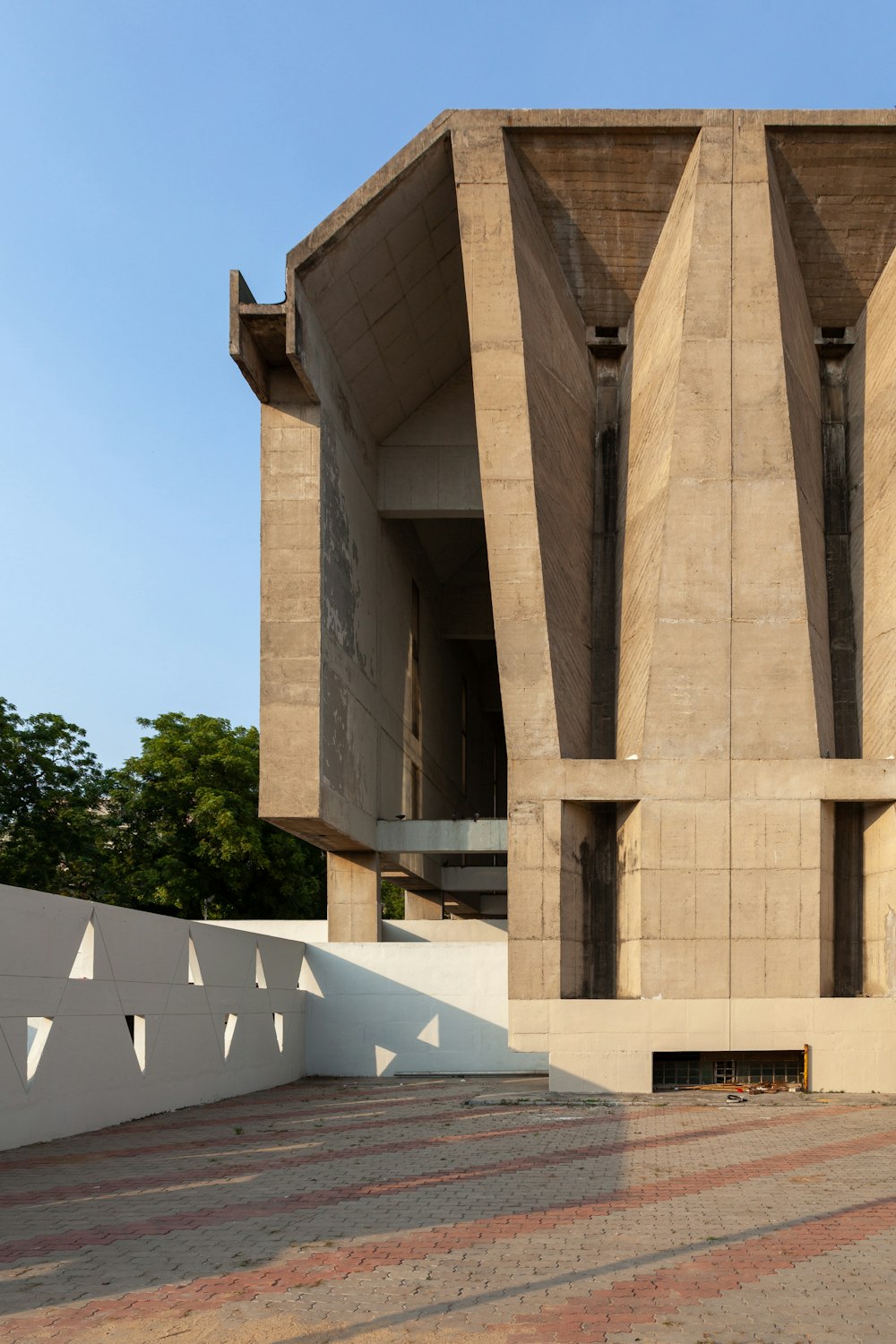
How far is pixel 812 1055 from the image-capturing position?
61.9 ft

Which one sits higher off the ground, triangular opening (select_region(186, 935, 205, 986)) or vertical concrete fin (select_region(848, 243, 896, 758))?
vertical concrete fin (select_region(848, 243, 896, 758))

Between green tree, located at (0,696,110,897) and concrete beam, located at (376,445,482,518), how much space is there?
14.6 m

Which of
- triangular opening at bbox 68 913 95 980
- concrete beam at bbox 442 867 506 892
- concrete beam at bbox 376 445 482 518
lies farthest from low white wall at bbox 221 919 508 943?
triangular opening at bbox 68 913 95 980

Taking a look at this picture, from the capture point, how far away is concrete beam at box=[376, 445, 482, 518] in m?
28.0

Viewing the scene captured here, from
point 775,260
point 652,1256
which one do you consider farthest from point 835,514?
point 652,1256

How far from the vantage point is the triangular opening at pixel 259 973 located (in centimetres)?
2055

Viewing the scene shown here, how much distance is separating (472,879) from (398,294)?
18909 millimetres

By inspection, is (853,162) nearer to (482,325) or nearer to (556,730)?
(482,325)

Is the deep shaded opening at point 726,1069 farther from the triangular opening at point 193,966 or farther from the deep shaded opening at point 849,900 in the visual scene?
the triangular opening at point 193,966

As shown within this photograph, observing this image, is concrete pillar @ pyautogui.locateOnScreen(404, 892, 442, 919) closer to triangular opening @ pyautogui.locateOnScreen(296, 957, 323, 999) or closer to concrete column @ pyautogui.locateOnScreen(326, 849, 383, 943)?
concrete column @ pyautogui.locateOnScreen(326, 849, 383, 943)

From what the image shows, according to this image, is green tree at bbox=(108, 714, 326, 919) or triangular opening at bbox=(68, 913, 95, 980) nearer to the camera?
triangular opening at bbox=(68, 913, 95, 980)

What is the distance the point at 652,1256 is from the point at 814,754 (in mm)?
12608

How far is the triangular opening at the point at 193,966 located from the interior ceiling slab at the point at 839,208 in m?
15.0

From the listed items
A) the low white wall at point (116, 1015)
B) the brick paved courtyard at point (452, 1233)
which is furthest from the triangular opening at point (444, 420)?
the brick paved courtyard at point (452, 1233)
